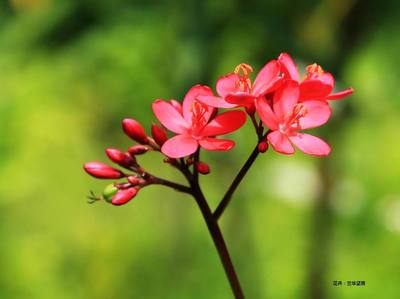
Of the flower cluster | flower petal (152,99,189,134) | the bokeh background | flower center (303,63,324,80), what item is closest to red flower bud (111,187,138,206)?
the flower cluster

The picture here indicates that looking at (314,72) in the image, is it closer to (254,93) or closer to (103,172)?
(254,93)

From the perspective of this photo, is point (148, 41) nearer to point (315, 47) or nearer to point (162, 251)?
point (315, 47)

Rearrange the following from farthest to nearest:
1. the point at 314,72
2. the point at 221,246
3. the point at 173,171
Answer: the point at 173,171 < the point at 314,72 < the point at 221,246

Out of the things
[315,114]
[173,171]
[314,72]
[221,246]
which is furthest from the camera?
[173,171]

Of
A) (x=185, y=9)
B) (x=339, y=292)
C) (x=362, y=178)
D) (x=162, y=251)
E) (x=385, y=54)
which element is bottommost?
(x=339, y=292)

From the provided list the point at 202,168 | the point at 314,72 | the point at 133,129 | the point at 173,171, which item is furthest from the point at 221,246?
the point at 173,171

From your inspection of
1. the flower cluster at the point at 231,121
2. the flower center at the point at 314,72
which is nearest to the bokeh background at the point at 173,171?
the flower center at the point at 314,72

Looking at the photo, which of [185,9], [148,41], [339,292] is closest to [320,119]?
[185,9]
